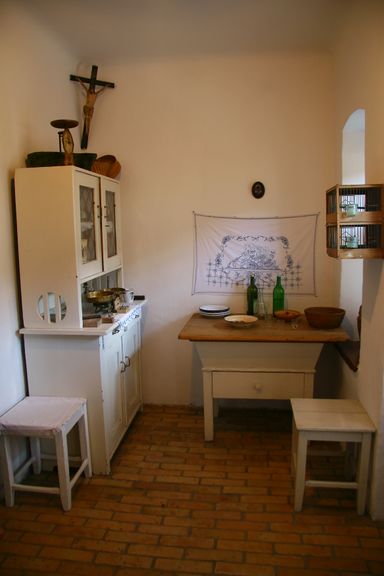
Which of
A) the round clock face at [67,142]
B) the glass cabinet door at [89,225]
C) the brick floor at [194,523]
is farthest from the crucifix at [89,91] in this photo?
the brick floor at [194,523]

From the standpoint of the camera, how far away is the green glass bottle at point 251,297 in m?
3.42

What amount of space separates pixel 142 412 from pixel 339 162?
236cm

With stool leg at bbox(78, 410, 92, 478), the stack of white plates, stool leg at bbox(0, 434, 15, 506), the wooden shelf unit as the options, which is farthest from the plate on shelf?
stool leg at bbox(0, 434, 15, 506)

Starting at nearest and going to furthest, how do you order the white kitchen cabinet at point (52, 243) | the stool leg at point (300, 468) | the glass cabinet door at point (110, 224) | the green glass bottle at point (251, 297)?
1. the stool leg at point (300, 468)
2. the white kitchen cabinet at point (52, 243)
3. the glass cabinet door at point (110, 224)
4. the green glass bottle at point (251, 297)

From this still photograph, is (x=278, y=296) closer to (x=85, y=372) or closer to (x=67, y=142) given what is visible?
(x=85, y=372)

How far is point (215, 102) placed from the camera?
3.35 metres

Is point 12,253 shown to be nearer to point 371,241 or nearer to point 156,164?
point 156,164

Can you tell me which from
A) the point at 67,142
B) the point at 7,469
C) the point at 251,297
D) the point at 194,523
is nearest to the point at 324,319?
the point at 251,297

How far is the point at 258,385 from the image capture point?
298 centimetres

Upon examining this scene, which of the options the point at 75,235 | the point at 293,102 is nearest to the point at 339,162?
the point at 293,102

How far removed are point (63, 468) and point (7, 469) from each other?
0.31 metres

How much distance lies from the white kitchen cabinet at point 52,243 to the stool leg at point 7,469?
643mm

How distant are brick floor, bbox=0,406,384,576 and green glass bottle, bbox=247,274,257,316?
3.19ft

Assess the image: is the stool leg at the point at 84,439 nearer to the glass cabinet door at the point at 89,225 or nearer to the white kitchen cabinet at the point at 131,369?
the white kitchen cabinet at the point at 131,369
